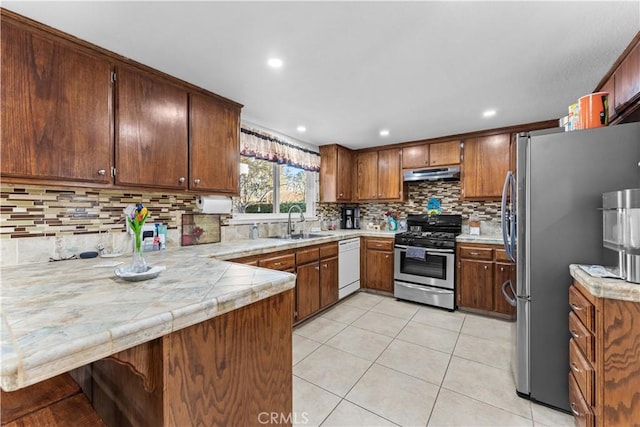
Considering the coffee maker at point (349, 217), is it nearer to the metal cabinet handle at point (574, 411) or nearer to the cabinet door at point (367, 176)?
the cabinet door at point (367, 176)

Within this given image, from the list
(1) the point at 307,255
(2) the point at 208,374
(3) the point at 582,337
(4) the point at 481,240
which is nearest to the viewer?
(2) the point at 208,374

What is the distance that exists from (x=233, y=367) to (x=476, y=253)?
10.1 feet

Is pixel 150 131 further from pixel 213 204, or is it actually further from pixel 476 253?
pixel 476 253

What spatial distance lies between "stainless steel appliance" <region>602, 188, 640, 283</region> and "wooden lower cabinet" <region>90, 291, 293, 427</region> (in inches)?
64.1

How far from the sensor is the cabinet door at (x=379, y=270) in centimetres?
380

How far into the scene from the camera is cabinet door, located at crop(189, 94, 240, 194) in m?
2.24

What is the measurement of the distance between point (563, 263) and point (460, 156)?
2.22 meters

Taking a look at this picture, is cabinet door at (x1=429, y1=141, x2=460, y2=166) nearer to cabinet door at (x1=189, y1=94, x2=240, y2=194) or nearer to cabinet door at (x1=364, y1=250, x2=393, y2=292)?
cabinet door at (x1=364, y1=250, x2=393, y2=292)

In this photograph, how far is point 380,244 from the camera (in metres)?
3.90

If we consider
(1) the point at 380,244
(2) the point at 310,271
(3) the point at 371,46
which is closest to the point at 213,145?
(3) the point at 371,46

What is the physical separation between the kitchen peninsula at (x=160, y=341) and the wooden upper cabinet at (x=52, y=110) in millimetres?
622

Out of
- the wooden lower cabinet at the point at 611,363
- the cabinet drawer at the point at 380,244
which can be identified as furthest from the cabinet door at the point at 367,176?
the wooden lower cabinet at the point at 611,363

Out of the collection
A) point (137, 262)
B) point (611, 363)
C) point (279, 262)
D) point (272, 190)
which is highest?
point (272, 190)

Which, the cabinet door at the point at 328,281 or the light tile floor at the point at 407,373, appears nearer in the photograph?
the light tile floor at the point at 407,373
